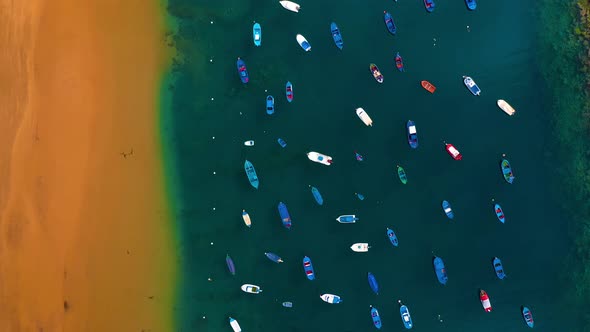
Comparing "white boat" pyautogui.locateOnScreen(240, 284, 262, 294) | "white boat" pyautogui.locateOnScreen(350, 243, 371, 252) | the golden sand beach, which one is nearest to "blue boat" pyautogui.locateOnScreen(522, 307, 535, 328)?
"white boat" pyautogui.locateOnScreen(350, 243, 371, 252)

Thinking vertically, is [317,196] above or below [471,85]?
below

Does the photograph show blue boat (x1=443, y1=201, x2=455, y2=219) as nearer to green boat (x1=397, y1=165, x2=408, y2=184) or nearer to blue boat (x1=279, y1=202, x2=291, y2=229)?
green boat (x1=397, y1=165, x2=408, y2=184)

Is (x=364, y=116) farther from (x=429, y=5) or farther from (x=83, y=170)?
(x=83, y=170)

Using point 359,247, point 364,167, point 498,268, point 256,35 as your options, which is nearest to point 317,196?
point 364,167

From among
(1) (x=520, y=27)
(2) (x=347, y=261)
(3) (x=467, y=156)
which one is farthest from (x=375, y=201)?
(1) (x=520, y=27)

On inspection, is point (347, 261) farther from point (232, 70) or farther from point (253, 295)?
point (232, 70)
